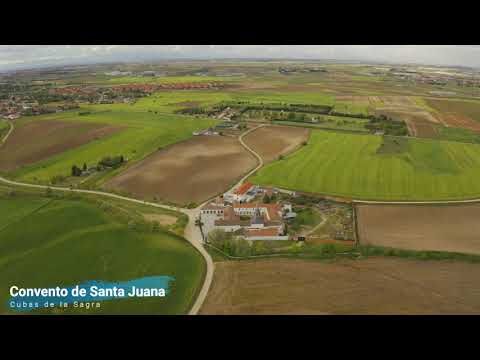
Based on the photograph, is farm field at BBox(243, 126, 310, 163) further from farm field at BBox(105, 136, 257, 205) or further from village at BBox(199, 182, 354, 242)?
village at BBox(199, 182, 354, 242)

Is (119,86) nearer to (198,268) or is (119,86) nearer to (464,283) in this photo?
(198,268)

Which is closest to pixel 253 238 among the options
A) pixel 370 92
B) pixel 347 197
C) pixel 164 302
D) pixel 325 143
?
pixel 164 302

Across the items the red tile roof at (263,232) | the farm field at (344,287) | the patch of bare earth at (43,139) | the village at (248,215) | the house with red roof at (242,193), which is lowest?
the farm field at (344,287)

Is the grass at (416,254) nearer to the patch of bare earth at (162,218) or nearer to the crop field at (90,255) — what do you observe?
the crop field at (90,255)

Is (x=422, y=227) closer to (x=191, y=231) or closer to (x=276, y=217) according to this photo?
(x=276, y=217)

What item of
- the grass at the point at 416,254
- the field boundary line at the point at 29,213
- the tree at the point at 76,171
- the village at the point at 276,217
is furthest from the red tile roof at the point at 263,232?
the tree at the point at 76,171
